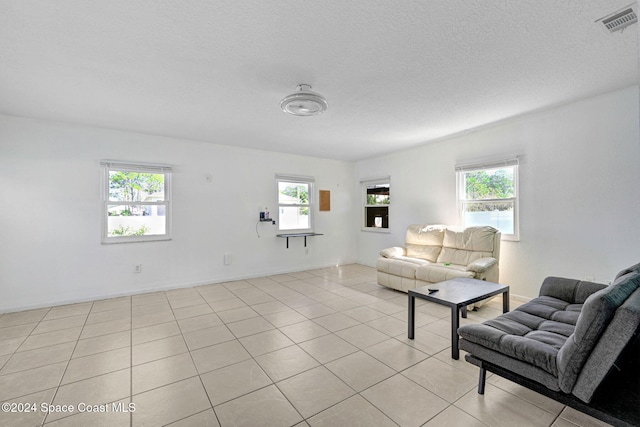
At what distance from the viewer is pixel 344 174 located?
674 centimetres

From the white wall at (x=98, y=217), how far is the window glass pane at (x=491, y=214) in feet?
10.8

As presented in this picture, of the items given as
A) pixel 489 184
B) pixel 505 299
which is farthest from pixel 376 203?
pixel 505 299

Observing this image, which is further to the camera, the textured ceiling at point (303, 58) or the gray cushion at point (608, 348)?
the textured ceiling at point (303, 58)

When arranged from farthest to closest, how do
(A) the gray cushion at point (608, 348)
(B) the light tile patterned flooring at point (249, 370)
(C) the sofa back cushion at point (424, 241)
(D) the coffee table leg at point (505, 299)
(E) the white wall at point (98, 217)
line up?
(C) the sofa back cushion at point (424, 241)
(E) the white wall at point (98, 217)
(D) the coffee table leg at point (505, 299)
(B) the light tile patterned flooring at point (249, 370)
(A) the gray cushion at point (608, 348)

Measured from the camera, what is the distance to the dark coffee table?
7.87ft

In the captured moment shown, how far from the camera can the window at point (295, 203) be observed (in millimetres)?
5848

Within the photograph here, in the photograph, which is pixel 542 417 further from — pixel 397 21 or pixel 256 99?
pixel 256 99

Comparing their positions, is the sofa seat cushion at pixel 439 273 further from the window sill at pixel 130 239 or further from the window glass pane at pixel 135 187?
the window glass pane at pixel 135 187

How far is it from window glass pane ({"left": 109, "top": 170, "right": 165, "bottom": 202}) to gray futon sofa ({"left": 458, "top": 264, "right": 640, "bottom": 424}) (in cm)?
470

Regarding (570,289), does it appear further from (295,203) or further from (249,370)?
(295,203)

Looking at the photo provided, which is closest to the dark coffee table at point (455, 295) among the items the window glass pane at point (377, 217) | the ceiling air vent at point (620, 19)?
the ceiling air vent at point (620, 19)

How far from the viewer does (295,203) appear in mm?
6016

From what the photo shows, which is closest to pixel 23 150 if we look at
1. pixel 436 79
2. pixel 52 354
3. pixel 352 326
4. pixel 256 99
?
pixel 52 354

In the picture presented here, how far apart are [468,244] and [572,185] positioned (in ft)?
4.58
